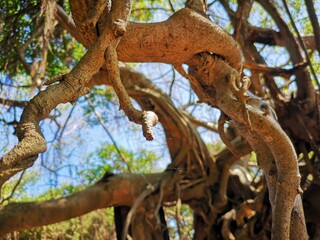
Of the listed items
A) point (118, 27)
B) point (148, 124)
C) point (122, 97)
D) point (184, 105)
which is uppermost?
point (184, 105)

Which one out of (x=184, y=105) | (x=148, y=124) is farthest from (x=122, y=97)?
(x=184, y=105)

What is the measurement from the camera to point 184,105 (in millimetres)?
5734

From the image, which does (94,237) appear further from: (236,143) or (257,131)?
(257,131)

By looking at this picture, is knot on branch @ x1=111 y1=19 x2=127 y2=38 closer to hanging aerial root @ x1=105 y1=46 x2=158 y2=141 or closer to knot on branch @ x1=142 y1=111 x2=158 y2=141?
hanging aerial root @ x1=105 y1=46 x2=158 y2=141

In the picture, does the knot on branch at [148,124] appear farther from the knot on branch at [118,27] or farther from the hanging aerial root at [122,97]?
the knot on branch at [118,27]

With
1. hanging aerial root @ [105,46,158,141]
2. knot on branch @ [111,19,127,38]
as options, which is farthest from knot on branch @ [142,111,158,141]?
knot on branch @ [111,19,127,38]

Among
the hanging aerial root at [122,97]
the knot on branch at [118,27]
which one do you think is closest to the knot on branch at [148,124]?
the hanging aerial root at [122,97]

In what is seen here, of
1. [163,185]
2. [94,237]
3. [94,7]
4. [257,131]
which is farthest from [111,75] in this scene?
[94,237]

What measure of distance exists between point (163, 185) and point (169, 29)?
6.78ft

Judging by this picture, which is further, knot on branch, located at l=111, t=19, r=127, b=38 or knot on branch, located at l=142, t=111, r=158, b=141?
knot on branch, located at l=111, t=19, r=127, b=38

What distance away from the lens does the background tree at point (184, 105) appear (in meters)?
2.21

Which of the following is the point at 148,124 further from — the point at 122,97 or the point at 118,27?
the point at 118,27

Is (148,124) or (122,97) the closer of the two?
(148,124)

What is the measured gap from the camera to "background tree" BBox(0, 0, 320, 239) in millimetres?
2213
